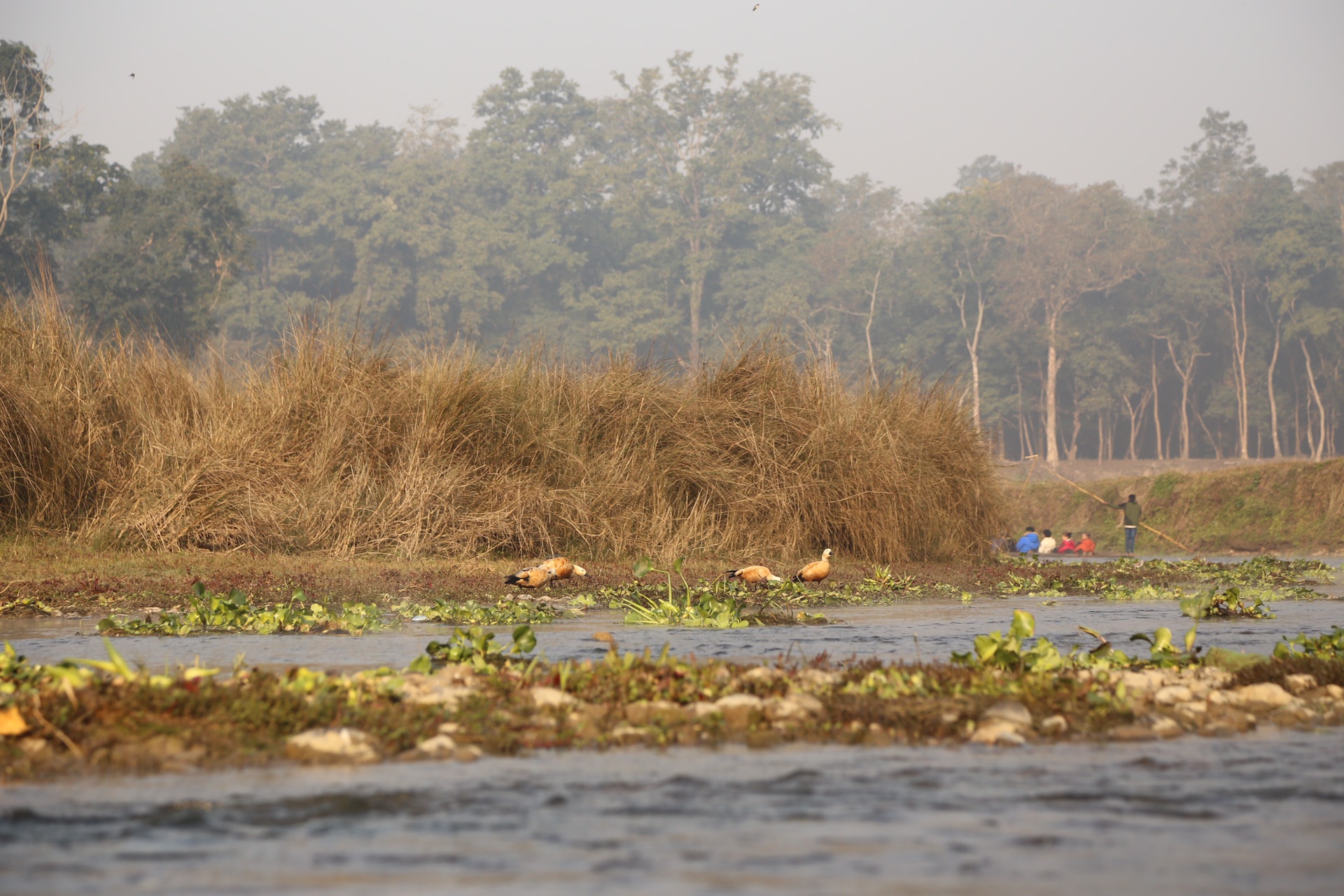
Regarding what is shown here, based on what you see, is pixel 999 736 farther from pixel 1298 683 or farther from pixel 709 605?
pixel 709 605

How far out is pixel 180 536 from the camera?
1216 centimetres

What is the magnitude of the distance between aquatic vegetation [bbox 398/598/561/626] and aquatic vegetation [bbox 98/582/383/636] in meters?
0.60

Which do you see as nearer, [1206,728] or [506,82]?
[1206,728]

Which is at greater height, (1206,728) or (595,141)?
(595,141)

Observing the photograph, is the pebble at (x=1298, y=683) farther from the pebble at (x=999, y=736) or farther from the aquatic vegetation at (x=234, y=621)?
the aquatic vegetation at (x=234, y=621)

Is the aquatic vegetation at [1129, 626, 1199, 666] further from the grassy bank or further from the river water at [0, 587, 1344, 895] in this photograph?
the grassy bank

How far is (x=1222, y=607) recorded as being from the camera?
10141 millimetres

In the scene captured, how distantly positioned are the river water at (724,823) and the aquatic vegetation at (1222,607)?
4.73m

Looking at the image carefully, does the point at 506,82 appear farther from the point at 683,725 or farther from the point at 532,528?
the point at 683,725

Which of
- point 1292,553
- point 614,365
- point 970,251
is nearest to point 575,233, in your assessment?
point 970,251

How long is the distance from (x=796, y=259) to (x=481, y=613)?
5813 cm

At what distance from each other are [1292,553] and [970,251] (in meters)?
37.5

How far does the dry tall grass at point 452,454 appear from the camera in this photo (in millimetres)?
12367

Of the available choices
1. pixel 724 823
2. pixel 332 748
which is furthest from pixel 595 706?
pixel 724 823
